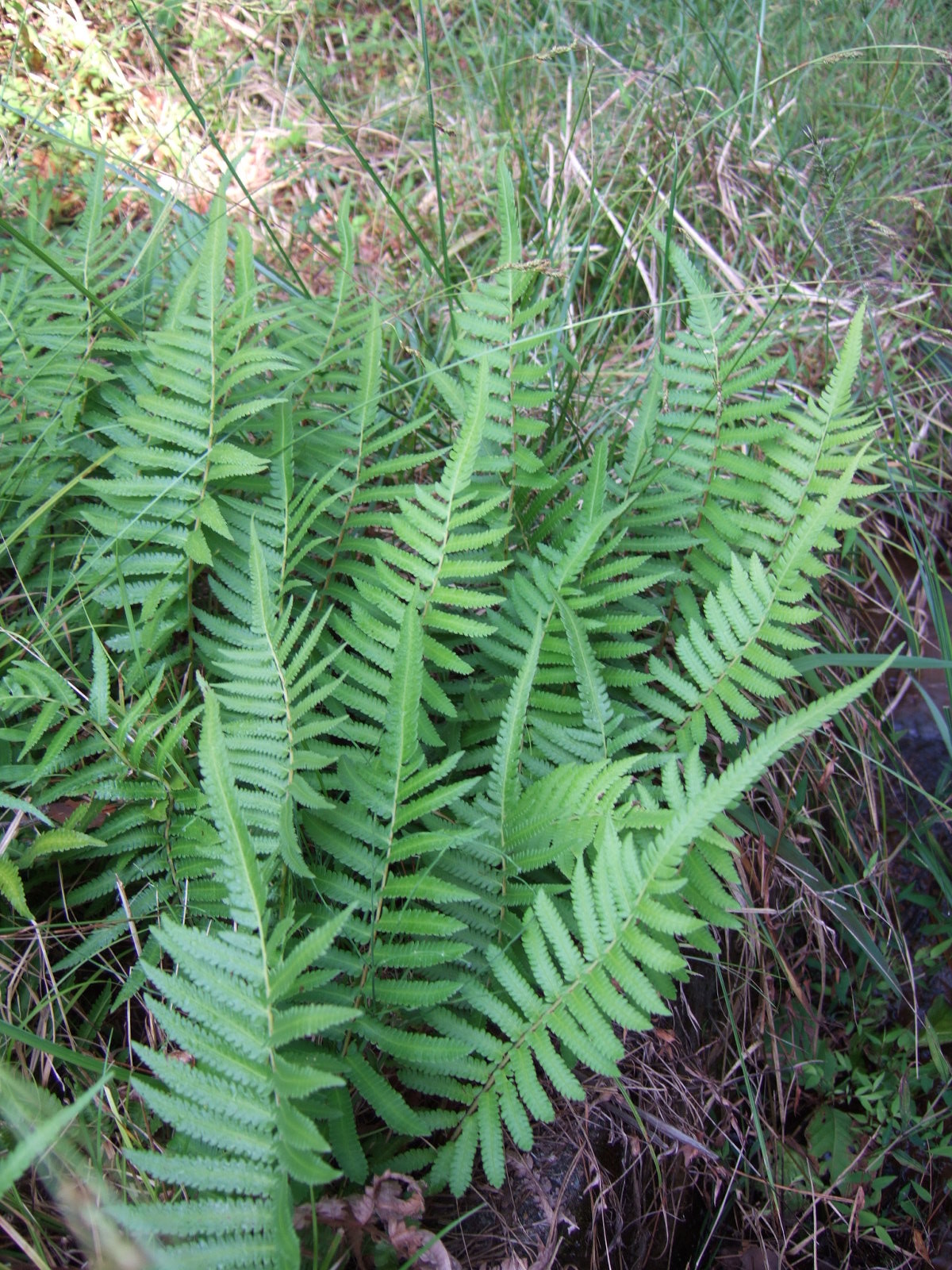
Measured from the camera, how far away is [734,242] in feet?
10.2

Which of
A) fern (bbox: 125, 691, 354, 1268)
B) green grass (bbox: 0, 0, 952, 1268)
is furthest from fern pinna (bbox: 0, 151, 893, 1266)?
green grass (bbox: 0, 0, 952, 1268)

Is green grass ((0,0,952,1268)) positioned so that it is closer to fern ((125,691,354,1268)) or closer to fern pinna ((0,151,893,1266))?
fern pinna ((0,151,893,1266))

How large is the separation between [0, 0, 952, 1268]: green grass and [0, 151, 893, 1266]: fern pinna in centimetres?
19

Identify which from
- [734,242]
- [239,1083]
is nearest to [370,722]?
[239,1083]

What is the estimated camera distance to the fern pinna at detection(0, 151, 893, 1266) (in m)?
1.21

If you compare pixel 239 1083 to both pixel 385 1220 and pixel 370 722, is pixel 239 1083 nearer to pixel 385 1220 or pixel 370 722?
pixel 385 1220

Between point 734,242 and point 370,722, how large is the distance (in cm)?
224

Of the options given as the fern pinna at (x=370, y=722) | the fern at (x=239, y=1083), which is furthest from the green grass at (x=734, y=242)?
the fern at (x=239, y=1083)

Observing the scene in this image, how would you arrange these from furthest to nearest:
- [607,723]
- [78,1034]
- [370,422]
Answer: [370,422] < [607,723] < [78,1034]

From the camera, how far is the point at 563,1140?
1555 mm

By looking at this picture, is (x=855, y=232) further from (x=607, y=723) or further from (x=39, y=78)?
(x=39, y=78)

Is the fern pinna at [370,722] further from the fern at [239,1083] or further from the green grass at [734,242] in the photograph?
the green grass at [734,242]

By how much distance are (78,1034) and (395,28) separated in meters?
3.77

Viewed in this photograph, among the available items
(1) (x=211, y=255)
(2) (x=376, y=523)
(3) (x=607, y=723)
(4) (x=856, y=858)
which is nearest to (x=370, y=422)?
(2) (x=376, y=523)
